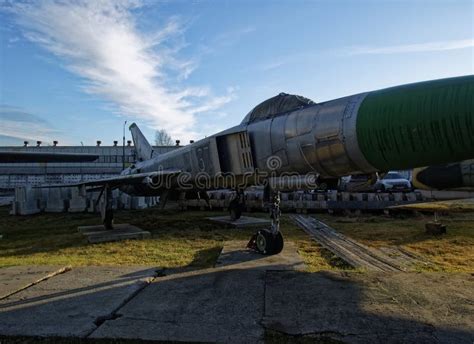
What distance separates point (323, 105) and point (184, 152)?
17.0 ft

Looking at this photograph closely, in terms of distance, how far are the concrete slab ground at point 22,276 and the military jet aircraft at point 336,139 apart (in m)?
3.63

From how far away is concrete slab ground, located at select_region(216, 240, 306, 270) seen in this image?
6.00m

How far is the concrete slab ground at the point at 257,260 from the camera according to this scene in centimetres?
600

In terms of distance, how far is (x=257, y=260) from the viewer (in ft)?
21.2

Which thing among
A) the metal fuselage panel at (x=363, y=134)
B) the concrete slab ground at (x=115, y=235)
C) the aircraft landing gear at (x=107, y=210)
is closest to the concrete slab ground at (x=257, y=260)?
the metal fuselage panel at (x=363, y=134)

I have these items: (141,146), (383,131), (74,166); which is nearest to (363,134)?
(383,131)

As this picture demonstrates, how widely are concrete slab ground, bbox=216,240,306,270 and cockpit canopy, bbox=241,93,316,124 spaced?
257cm

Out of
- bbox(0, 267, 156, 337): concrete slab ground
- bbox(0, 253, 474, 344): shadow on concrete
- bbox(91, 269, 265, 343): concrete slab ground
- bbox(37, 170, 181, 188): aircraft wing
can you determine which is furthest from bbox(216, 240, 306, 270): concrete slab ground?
bbox(37, 170, 181, 188): aircraft wing

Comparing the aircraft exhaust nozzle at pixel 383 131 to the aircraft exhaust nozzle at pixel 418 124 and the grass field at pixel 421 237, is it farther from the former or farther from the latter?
the grass field at pixel 421 237

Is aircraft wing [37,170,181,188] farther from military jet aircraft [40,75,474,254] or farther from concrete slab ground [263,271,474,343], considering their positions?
concrete slab ground [263,271,474,343]

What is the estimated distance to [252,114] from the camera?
23.8 feet

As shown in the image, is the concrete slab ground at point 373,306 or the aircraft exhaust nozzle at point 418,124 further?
the aircraft exhaust nozzle at point 418,124

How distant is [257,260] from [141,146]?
1127 cm

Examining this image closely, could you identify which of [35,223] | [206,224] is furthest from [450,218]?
[35,223]
